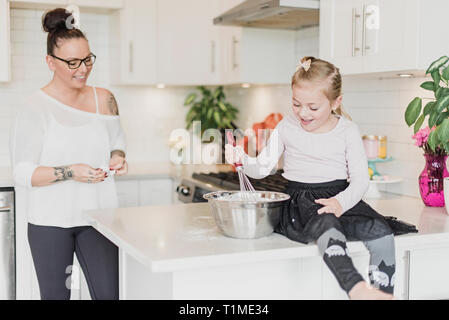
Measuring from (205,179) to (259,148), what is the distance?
1.53 ft

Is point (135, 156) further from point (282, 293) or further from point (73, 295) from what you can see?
point (282, 293)

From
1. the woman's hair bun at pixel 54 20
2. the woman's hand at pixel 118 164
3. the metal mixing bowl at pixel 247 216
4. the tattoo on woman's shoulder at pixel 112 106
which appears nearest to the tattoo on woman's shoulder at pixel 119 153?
the woman's hand at pixel 118 164

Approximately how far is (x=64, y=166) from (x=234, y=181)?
1.08 metres

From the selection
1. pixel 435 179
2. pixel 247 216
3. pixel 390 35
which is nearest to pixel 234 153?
pixel 247 216

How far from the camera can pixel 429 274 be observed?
187 cm

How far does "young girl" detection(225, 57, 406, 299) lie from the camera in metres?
1.58

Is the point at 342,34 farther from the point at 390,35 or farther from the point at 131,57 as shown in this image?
the point at 131,57

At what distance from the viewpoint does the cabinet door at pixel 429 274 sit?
185cm

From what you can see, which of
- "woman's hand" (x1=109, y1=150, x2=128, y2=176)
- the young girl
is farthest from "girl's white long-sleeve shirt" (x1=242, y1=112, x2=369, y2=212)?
"woman's hand" (x1=109, y1=150, x2=128, y2=176)

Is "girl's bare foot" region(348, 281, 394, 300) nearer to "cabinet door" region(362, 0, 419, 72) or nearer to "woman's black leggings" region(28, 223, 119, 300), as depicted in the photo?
"cabinet door" region(362, 0, 419, 72)

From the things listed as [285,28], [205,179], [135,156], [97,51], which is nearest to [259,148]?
[205,179]

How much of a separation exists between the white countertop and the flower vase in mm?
53

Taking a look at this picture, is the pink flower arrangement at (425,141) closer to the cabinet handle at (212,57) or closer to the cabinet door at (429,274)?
the cabinet door at (429,274)

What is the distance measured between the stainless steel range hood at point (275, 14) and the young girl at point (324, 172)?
92 cm
